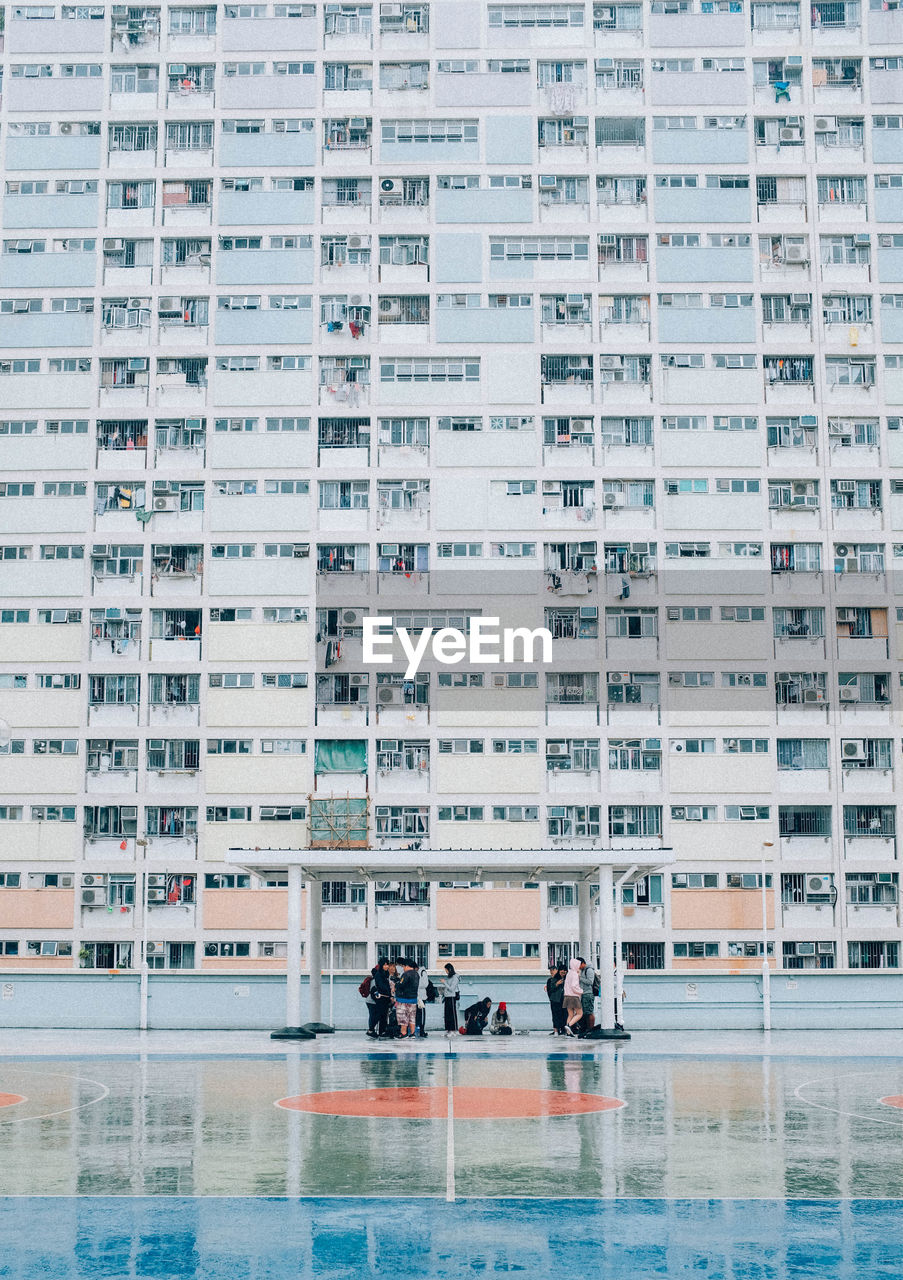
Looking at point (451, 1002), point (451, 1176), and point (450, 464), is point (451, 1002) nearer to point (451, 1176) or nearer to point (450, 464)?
point (450, 464)

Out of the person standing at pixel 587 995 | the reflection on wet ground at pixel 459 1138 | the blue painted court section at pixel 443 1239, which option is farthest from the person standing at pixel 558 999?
the blue painted court section at pixel 443 1239

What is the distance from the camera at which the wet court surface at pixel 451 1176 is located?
961 centimetres

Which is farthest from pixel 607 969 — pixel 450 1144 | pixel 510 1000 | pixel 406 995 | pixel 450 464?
pixel 450 464

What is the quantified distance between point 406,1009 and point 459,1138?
52.6 ft

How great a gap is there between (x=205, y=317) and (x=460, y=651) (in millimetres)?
14501

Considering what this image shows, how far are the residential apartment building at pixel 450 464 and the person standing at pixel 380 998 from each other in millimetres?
13652

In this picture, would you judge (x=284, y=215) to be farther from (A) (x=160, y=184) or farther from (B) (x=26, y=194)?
(B) (x=26, y=194)

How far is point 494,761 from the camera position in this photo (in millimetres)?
44938

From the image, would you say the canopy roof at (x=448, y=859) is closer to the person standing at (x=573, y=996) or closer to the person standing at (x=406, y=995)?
the person standing at (x=573, y=996)

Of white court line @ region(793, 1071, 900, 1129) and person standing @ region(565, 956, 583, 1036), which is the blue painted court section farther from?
person standing @ region(565, 956, 583, 1036)

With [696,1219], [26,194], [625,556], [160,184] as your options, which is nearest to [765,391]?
[625,556]

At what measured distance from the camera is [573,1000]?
97.0ft

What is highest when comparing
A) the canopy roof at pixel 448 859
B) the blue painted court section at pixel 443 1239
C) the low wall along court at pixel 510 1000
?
the canopy roof at pixel 448 859

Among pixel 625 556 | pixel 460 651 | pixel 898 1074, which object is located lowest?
pixel 898 1074
